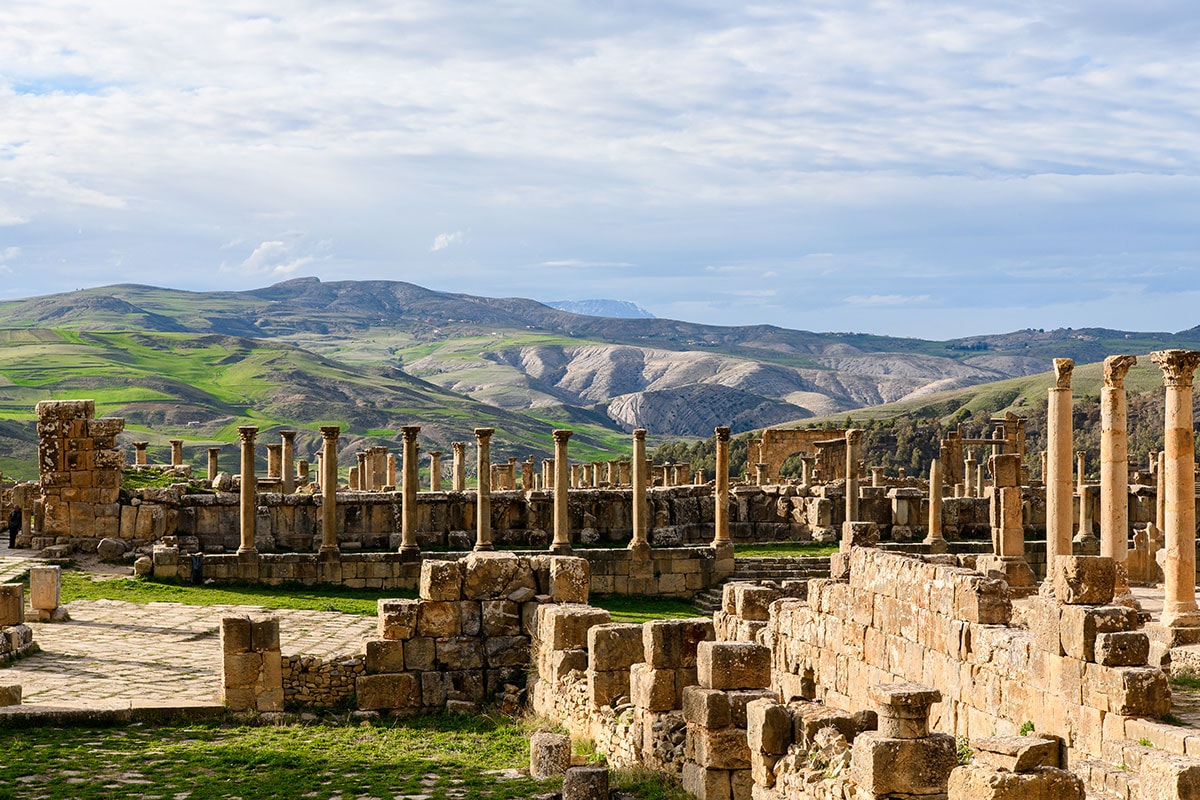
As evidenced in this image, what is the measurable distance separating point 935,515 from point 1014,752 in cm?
2157

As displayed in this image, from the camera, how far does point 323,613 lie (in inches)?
914

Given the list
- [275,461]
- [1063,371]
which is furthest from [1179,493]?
[275,461]

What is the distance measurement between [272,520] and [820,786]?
20.8 metres

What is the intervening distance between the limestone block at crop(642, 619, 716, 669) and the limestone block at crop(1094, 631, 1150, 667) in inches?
145

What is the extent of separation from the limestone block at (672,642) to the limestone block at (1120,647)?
3.68 m

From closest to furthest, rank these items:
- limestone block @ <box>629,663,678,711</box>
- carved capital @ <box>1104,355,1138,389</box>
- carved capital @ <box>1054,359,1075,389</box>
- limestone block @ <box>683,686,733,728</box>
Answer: limestone block @ <box>683,686,733,728</box>, limestone block @ <box>629,663,678,711</box>, carved capital @ <box>1104,355,1138,389</box>, carved capital @ <box>1054,359,1075,389</box>

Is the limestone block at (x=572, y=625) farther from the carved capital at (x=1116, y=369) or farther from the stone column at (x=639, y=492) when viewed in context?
the stone column at (x=639, y=492)

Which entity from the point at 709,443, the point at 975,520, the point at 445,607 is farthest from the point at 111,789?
the point at 709,443

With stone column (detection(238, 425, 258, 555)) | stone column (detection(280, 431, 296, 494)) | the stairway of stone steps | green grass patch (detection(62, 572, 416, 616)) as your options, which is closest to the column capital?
the stairway of stone steps

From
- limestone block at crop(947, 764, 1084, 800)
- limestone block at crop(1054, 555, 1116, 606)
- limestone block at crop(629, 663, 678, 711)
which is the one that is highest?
limestone block at crop(1054, 555, 1116, 606)

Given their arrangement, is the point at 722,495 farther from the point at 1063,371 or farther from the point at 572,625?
the point at 572,625

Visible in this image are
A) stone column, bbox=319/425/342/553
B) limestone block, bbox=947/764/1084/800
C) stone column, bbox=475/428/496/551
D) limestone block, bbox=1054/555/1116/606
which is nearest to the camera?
limestone block, bbox=947/764/1084/800

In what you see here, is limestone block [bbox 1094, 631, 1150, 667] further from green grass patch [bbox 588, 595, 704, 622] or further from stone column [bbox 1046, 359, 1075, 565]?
green grass patch [bbox 588, 595, 704, 622]

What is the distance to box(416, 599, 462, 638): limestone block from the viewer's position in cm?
1741
